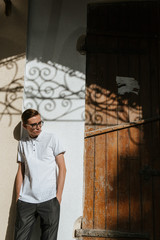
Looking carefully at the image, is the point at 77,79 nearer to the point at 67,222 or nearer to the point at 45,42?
the point at 45,42

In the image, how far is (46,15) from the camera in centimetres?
314

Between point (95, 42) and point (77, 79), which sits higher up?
point (95, 42)

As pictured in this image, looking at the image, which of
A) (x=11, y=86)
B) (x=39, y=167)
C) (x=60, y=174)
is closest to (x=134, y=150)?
(x=60, y=174)

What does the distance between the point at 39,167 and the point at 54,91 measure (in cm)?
95

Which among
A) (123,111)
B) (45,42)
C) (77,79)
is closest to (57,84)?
(77,79)

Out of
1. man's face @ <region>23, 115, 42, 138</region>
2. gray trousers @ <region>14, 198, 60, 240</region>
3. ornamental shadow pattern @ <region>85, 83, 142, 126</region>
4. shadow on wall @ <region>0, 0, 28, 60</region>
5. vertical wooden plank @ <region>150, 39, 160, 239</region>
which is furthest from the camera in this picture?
shadow on wall @ <region>0, 0, 28, 60</region>

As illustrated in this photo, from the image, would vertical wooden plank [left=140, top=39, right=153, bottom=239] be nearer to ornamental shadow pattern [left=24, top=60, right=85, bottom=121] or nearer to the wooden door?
the wooden door

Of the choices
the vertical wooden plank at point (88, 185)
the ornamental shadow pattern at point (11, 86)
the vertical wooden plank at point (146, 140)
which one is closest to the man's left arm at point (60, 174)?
the vertical wooden plank at point (88, 185)

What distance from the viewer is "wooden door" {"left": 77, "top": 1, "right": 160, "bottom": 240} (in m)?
2.63

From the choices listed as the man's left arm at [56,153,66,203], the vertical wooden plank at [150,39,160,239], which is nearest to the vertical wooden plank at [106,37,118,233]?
the vertical wooden plank at [150,39,160,239]

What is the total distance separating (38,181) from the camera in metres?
2.42

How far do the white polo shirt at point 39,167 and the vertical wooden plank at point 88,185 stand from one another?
0.37 metres

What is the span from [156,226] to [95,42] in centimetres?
220

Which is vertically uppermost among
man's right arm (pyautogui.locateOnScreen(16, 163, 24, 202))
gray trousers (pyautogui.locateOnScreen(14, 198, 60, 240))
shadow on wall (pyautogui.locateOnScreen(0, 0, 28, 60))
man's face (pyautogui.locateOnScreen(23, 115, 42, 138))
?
shadow on wall (pyautogui.locateOnScreen(0, 0, 28, 60))
